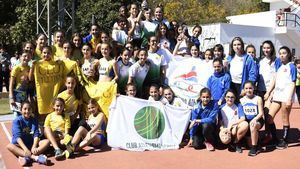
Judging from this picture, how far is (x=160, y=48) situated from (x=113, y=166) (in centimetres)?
309

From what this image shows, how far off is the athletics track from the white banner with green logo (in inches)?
7.5

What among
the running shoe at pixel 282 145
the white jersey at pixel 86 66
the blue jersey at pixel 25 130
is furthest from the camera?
the white jersey at pixel 86 66

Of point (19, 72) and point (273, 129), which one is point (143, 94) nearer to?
point (19, 72)

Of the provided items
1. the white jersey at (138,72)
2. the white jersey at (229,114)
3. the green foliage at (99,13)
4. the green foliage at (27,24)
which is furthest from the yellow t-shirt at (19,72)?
the green foliage at (99,13)

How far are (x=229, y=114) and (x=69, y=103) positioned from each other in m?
2.84

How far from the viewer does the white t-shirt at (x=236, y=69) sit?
7563mm

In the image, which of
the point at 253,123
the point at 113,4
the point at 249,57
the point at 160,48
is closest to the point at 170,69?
the point at 160,48

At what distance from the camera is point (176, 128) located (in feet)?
25.1

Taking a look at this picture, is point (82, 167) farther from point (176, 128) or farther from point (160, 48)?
point (160, 48)

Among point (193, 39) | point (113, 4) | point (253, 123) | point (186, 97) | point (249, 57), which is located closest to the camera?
point (253, 123)

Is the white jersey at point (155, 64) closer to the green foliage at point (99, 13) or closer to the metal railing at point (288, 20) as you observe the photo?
the green foliage at point (99, 13)

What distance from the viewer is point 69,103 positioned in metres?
7.38

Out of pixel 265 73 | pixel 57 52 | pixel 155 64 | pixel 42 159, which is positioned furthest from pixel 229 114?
pixel 57 52

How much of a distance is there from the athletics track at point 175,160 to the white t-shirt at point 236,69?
1.33 metres
